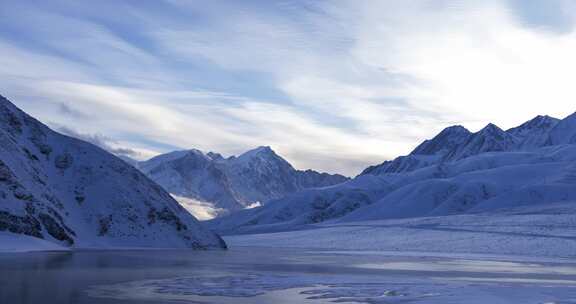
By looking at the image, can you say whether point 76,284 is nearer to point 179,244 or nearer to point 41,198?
point 41,198

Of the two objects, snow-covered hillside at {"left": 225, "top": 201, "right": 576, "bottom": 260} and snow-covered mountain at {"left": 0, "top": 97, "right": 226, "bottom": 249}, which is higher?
snow-covered mountain at {"left": 0, "top": 97, "right": 226, "bottom": 249}

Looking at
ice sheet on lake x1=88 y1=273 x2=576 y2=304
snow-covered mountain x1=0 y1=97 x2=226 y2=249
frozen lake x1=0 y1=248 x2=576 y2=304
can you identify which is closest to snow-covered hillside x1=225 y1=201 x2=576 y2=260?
snow-covered mountain x1=0 y1=97 x2=226 y2=249

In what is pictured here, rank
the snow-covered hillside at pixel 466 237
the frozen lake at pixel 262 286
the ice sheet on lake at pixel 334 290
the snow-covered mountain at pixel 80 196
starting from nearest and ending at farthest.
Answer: the frozen lake at pixel 262 286 → the ice sheet on lake at pixel 334 290 → the snow-covered mountain at pixel 80 196 → the snow-covered hillside at pixel 466 237

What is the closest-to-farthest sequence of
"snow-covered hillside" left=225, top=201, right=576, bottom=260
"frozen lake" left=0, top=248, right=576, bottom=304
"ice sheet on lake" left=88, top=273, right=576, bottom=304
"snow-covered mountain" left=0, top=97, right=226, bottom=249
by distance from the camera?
"frozen lake" left=0, top=248, right=576, bottom=304
"ice sheet on lake" left=88, top=273, right=576, bottom=304
"snow-covered mountain" left=0, top=97, right=226, bottom=249
"snow-covered hillside" left=225, top=201, right=576, bottom=260

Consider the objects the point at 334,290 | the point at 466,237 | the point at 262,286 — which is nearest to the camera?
the point at 334,290

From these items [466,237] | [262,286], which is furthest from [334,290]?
[466,237]

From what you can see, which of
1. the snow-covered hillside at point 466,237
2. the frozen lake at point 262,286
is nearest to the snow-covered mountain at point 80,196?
the snow-covered hillside at point 466,237

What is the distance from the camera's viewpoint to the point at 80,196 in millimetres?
107750

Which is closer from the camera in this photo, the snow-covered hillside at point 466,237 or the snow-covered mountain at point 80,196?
the snow-covered mountain at point 80,196

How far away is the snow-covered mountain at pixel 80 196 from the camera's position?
8850 centimetres

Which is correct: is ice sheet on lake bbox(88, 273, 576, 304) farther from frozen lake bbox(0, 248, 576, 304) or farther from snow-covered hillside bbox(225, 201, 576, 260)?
snow-covered hillside bbox(225, 201, 576, 260)

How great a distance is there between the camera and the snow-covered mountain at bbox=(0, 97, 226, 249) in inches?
3484

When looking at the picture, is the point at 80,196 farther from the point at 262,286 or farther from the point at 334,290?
the point at 334,290

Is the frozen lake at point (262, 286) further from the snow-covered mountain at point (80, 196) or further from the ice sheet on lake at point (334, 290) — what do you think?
the snow-covered mountain at point (80, 196)
